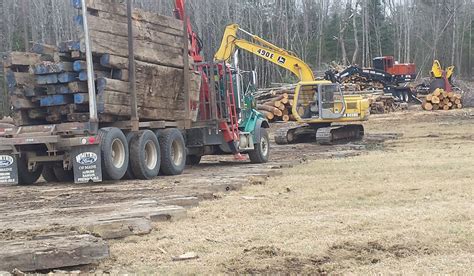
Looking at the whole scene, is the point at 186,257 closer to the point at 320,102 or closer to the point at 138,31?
the point at 138,31

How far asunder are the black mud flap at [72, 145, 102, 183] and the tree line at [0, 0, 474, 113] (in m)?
42.0

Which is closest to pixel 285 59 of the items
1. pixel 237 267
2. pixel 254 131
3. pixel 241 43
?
pixel 241 43

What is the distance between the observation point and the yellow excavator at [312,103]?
23.9 m

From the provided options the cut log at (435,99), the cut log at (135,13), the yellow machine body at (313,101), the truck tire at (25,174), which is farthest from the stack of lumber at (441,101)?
the truck tire at (25,174)

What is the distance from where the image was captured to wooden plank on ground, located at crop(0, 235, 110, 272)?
5.69 metres

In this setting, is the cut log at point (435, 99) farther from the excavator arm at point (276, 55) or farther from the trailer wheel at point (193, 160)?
the trailer wheel at point (193, 160)

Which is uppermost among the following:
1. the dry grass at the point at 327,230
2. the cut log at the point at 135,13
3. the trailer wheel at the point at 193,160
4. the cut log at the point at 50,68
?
the cut log at the point at 135,13

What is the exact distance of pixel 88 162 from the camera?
12.2 m

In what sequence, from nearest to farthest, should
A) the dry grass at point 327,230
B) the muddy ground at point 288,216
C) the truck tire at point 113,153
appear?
the dry grass at point 327,230 → the muddy ground at point 288,216 → the truck tire at point 113,153

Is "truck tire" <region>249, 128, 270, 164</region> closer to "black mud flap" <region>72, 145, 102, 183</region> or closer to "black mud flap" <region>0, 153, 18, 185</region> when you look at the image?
"black mud flap" <region>72, 145, 102, 183</region>

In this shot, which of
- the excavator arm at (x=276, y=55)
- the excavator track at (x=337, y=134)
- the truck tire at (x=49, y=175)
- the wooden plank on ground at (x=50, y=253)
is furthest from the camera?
the excavator arm at (x=276, y=55)

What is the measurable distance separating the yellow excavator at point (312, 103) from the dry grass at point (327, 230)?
35.6ft

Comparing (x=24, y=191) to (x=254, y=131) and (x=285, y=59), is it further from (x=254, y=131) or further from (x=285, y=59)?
(x=285, y=59)

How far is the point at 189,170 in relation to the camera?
53.1 feet
